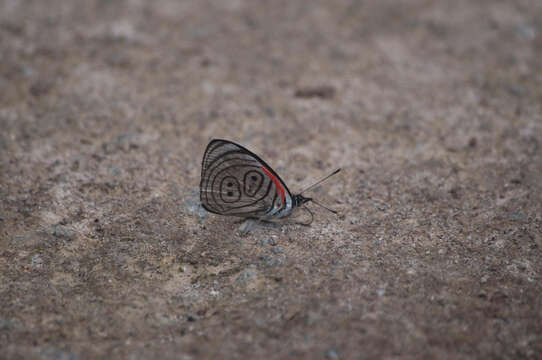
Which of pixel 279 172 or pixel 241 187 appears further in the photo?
pixel 279 172

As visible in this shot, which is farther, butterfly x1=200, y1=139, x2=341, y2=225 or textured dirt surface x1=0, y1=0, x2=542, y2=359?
butterfly x1=200, y1=139, x2=341, y2=225

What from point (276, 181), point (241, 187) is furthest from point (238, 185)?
point (276, 181)

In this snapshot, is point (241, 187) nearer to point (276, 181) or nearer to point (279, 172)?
point (276, 181)

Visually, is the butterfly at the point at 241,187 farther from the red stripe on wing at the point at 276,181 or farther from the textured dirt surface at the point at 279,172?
the textured dirt surface at the point at 279,172

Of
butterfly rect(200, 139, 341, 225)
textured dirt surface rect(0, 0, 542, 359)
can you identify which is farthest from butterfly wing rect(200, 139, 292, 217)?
textured dirt surface rect(0, 0, 542, 359)

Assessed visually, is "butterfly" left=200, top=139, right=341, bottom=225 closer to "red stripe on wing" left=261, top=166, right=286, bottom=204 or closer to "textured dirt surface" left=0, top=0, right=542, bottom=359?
"red stripe on wing" left=261, top=166, right=286, bottom=204

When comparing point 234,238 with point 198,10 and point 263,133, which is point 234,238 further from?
point 198,10

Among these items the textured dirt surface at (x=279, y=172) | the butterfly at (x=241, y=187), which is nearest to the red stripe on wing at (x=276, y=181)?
the butterfly at (x=241, y=187)
